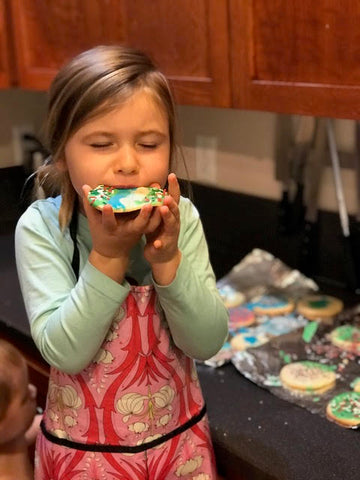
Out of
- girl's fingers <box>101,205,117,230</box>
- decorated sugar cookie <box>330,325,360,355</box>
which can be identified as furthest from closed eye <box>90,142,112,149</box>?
decorated sugar cookie <box>330,325,360,355</box>

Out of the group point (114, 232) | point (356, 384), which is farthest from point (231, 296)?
point (114, 232)

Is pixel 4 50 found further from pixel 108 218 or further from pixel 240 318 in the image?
pixel 108 218

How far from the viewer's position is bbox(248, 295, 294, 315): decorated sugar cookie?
145cm

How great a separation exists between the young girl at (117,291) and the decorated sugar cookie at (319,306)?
A: 49 cm

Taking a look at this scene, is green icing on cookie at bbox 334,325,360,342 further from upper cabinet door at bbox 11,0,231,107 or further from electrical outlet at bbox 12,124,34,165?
electrical outlet at bbox 12,124,34,165

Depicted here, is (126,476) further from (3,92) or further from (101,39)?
(3,92)

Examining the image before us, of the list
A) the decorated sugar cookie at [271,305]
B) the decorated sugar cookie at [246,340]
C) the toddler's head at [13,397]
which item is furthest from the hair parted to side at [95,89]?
the decorated sugar cookie at [271,305]

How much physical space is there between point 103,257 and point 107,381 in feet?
0.61

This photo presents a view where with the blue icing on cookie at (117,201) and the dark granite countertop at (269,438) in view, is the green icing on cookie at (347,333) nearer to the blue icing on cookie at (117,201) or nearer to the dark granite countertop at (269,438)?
the dark granite countertop at (269,438)

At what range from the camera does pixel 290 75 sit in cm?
113

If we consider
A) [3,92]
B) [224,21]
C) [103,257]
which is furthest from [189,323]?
[3,92]

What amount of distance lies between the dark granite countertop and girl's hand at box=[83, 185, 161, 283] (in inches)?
14.2

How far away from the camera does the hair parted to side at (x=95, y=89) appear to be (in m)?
0.85

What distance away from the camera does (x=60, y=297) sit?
2.92 feet
